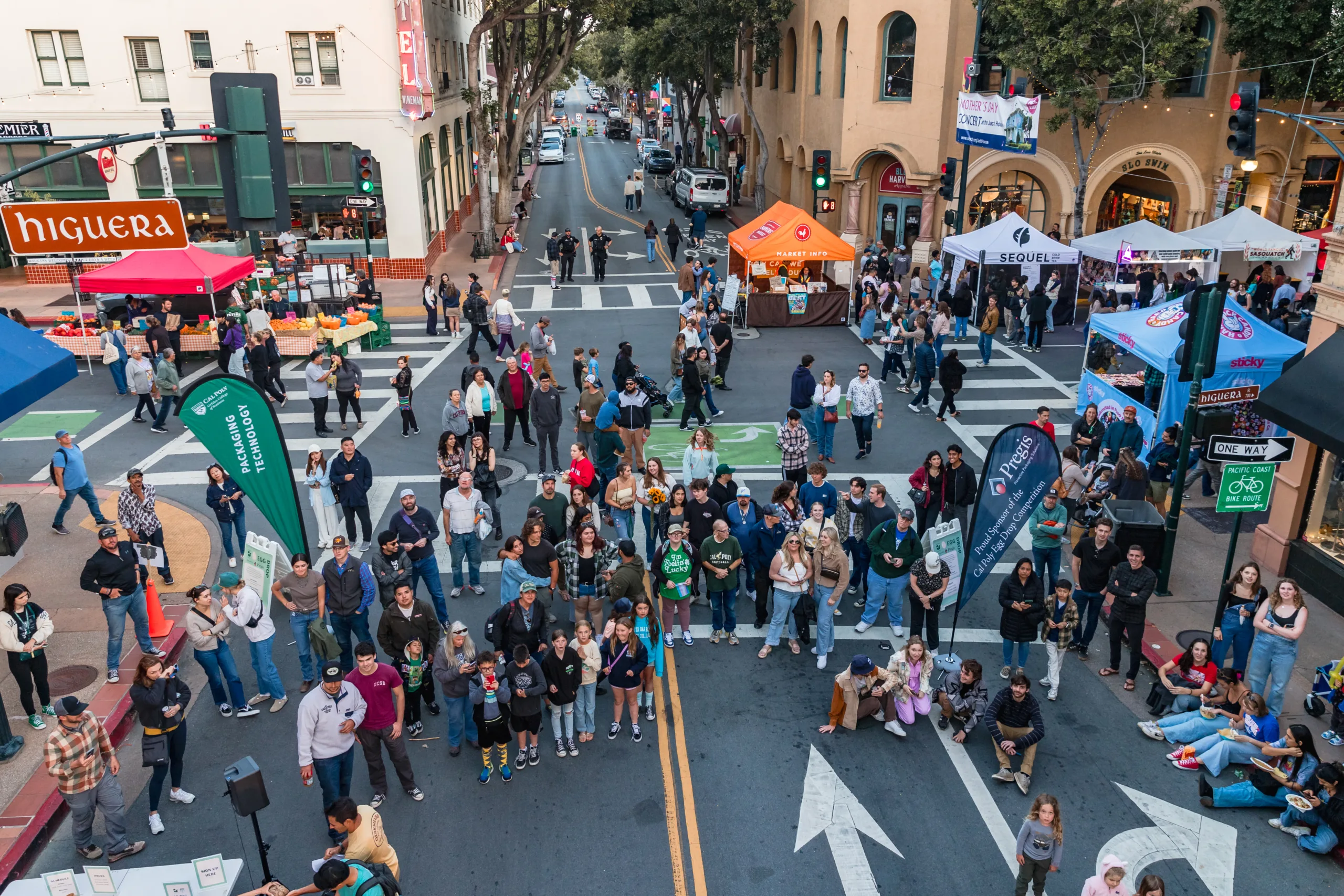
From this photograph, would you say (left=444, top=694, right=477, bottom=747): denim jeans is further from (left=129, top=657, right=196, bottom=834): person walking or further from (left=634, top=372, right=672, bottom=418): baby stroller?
(left=634, top=372, right=672, bottom=418): baby stroller

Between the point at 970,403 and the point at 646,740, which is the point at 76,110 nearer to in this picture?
the point at 970,403

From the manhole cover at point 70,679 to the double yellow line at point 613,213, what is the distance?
81.6 ft

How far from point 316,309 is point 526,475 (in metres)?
11.2

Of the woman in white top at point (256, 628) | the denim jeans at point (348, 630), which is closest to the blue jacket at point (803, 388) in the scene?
the denim jeans at point (348, 630)

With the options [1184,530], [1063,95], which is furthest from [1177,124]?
[1184,530]

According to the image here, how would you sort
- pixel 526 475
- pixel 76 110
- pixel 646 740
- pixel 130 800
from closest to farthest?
1. pixel 130 800
2. pixel 646 740
3. pixel 526 475
4. pixel 76 110

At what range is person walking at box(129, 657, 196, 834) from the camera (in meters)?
8.02

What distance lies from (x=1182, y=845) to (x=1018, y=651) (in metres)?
2.60

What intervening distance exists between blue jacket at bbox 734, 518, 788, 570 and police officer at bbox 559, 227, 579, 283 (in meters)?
21.2

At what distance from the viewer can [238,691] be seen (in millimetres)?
9828

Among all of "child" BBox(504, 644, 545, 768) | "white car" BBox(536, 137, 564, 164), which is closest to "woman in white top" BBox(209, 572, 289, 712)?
"child" BBox(504, 644, 545, 768)

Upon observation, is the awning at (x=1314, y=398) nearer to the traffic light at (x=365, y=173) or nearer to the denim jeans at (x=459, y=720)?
the denim jeans at (x=459, y=720)

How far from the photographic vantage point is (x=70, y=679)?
413 inches

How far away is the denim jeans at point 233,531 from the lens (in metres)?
12.7
